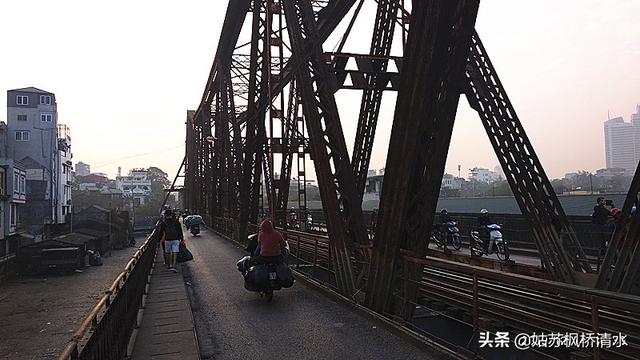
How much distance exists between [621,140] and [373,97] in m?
20.3

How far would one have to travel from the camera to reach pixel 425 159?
20.1 ft

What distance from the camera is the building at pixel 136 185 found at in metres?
114

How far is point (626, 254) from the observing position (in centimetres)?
463

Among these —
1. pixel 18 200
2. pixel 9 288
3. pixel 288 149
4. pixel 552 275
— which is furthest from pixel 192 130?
pixel 552 275

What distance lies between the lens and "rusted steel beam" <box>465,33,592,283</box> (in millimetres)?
8375

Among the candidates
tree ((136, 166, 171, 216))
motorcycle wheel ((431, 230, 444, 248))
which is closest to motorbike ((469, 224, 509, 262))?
motorcycle wheel ((431, 230, 444, 248))

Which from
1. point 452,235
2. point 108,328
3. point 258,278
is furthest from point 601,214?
point 108,328

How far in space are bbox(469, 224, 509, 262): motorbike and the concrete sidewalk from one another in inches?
343

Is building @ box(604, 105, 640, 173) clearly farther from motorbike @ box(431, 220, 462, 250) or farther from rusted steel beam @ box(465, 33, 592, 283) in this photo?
rusted steel beam @ box(465, 33, 592, 283)

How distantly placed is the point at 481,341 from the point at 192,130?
53122mm

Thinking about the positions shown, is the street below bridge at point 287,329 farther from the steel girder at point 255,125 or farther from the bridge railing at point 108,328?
the steel girder at point 255,125

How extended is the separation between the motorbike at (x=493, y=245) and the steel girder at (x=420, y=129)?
823cm

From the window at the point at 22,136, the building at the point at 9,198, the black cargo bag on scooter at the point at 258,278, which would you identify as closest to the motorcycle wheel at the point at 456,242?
the black cargo bag on scooter at the point at 258,278

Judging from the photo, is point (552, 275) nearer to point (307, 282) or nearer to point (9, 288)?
point (307, 282)
